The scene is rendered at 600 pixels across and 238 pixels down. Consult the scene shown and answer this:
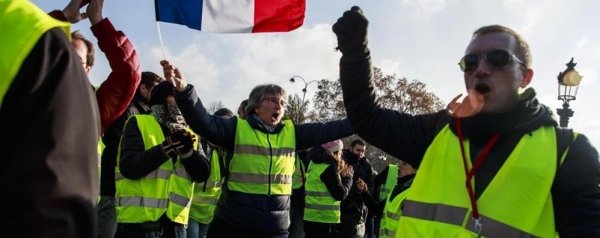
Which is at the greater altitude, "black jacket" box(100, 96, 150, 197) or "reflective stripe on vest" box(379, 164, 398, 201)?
"black jacket" box(100, 96, 150, 197)

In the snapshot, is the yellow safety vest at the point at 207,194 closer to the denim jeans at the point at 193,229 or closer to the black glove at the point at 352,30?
the denim jeans at the point at 193,229

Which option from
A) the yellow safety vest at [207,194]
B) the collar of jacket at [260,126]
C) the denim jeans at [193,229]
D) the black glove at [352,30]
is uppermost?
the black glove at [352,30]

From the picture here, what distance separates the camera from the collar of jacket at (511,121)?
7.51ft

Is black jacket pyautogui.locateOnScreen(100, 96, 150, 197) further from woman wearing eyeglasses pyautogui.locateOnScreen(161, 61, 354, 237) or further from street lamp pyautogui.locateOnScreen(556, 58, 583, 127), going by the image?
street lamp pyautogui.locateOnScreen(556, 58, 583, 127)

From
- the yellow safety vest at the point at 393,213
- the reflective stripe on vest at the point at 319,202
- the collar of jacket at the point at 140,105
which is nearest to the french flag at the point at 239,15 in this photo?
the collar of jacket at the point at 140,105

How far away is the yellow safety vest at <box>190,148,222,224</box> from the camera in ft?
20.0

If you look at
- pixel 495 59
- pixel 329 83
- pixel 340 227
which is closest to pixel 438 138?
pixel 495 59

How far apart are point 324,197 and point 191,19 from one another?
15.2ft

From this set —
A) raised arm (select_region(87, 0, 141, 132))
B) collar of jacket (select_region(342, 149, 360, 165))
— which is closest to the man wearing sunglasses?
raised arm (select_region(87, 0, 141, 132))

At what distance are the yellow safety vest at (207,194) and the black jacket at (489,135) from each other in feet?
11.8

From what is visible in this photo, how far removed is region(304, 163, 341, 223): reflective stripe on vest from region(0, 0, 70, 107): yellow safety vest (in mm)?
7003

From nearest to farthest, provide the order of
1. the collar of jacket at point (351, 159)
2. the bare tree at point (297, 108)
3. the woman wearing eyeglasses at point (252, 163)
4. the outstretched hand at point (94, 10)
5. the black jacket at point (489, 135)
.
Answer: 1. the black jacket at point (489, 135)
2. the outstretched hand at point (94, 10)
3. the woman wearing eyeglasses at point (252, 163)
4. the collar of jacket at point (351, 159)
5. the bare tree at point (297, 108)

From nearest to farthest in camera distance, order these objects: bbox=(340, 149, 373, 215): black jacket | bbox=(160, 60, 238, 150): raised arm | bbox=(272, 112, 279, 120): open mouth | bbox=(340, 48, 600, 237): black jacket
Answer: bbox=(340, 48, 600, 237): black jacket < bbox=(160, 60, 238, 150): raised arm < bbox=(272, 112, 279, 120): open mouth < bbox=(340, 149, 373, 215): black jacket

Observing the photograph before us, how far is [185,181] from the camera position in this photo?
14.7 feet
